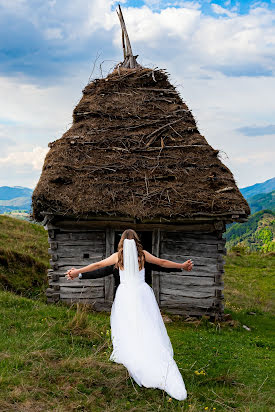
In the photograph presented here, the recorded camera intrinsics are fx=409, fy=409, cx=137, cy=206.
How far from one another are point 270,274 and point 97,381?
637 inches

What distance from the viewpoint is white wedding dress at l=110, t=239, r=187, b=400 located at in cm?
454

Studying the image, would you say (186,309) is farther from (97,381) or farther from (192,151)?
(97,381)

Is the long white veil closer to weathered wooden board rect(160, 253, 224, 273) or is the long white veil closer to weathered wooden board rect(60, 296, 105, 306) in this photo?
weathered wooden board rect(160, 253, 224, 273)

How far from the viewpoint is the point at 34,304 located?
26.8 feet

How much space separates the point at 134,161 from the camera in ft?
34.6

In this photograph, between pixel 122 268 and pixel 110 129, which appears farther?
pixel 110 129

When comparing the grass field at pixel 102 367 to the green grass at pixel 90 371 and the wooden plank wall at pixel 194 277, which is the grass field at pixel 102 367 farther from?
the wooden plank wall at pixel 194 277

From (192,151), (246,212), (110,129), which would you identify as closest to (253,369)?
(246,212)

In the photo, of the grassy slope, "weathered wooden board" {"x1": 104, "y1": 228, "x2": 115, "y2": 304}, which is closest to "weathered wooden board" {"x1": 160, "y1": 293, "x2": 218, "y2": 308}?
"weathered wooden board" {"x1": 104, "y1": 228, "x2": 115, "y2": 304}

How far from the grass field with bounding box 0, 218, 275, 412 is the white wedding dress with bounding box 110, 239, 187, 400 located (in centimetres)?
16

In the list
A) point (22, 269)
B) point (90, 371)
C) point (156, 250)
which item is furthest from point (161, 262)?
point (22, 269)

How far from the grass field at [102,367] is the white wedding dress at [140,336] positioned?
156mm

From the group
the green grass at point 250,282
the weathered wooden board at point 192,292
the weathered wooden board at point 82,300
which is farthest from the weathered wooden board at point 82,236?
the green grass at point 250,282

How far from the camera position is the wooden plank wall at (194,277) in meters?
9.91
